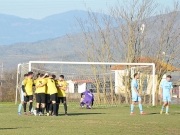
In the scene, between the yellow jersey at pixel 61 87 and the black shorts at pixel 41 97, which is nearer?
the black shorts at pixel 41 97

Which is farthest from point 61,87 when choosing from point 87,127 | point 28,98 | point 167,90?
point 87,127

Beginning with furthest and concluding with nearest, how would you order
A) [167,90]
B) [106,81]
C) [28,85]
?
[106,81] → [167,90] → [28,85]

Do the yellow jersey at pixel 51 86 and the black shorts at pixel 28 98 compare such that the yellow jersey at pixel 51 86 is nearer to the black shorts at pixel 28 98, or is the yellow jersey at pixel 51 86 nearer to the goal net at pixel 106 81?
the black shorts at pixel 28 98

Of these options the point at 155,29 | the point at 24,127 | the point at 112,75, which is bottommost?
the point at 24,127

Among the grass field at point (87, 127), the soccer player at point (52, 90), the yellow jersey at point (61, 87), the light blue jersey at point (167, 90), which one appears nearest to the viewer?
the grass field at point (87, 127)

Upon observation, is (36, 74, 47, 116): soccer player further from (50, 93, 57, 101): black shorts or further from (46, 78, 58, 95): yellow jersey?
(50, 93, 57, 101): black shorts

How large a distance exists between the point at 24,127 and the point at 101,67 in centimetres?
2619

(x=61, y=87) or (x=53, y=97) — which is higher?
(x=61, y=87)

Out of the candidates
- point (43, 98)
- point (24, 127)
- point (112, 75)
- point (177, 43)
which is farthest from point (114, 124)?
point (177, 43)

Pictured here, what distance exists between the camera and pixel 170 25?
4862 centimetres

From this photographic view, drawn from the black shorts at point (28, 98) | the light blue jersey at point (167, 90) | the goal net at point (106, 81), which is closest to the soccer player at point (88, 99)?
the goal net at point (106, 81)

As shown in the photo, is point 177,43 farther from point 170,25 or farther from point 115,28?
point 115,28

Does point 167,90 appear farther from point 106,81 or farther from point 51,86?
point 106,81

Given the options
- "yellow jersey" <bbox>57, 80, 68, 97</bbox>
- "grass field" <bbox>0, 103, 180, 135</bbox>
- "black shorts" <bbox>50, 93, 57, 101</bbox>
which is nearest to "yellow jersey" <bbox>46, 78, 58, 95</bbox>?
"black shorts" <bbox>50, 93, 57, 101</bbox>
